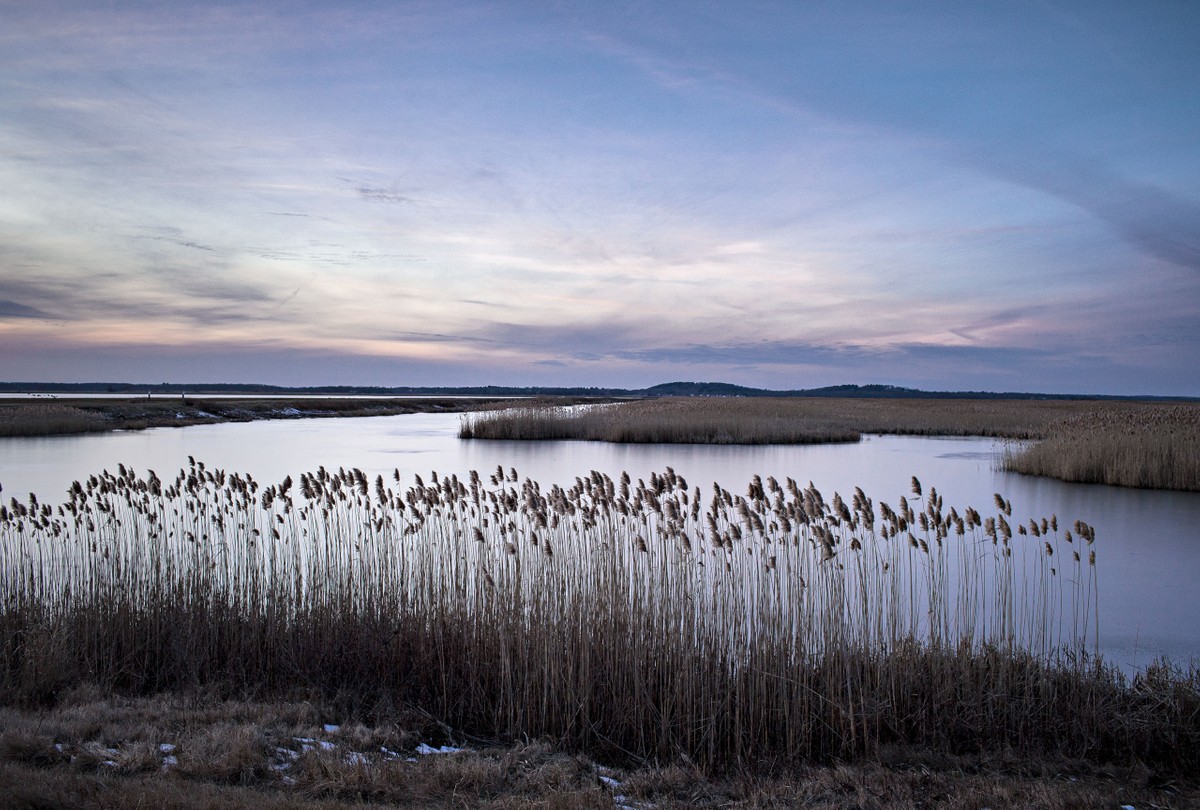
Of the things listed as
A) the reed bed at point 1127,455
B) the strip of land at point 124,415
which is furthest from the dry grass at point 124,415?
the reed bed at point 1127,455

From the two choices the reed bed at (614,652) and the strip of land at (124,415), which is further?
the strip of land at (124,415)

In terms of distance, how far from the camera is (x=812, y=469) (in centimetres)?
2238

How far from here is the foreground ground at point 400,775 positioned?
3.73 m

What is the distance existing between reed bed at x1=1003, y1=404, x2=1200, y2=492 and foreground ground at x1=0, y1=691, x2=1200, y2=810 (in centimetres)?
1594

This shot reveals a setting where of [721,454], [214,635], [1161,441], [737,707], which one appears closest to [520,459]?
[721,454]

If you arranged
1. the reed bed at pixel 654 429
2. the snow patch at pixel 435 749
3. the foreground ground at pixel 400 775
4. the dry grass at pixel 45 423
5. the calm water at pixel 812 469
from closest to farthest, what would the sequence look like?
Result: 1. the foreground ground at pixel 400 775
2. the snow patch at pixel 435 749
3. the calm water at pixel 812 469
4. the reed bed at pixel 654 429
5. the dry grass at pixel 45 423

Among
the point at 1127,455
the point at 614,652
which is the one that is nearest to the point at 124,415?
the point at 1127,455

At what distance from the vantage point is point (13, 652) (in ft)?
19.1

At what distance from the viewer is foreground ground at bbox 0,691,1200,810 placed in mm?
3729

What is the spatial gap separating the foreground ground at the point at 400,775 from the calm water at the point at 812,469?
3.49 meters

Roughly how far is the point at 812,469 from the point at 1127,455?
7.49 metres

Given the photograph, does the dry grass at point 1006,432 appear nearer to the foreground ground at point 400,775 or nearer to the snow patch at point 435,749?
the foreground ground at point 400,775

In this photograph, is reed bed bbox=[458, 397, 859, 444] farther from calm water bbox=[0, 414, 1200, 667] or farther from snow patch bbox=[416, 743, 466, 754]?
snow patch bbox=[416, 743, 466, 754]

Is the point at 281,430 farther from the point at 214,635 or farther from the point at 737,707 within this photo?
the point at 737,707
